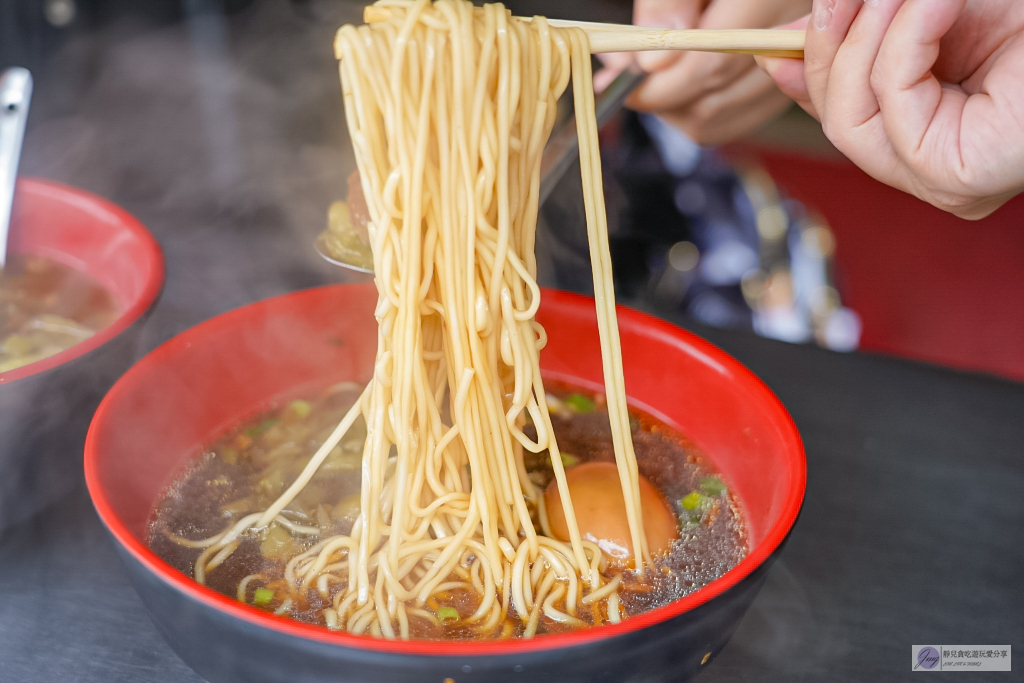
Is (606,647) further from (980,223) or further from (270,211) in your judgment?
(980,223)

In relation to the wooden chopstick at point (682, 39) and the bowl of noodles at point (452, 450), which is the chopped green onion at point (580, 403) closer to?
the bowl of noodles at point (452, 450)

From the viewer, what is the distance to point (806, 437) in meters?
1.56

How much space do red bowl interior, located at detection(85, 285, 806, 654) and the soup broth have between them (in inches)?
14.8

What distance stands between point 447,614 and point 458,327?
16.4 inches

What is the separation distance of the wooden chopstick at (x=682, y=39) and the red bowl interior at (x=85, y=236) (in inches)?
30.2

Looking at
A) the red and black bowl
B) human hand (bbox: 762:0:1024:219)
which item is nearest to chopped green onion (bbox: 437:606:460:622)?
the red and black bowl

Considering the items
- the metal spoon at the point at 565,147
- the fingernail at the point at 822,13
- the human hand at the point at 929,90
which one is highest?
the fingernail at the point at 822,13

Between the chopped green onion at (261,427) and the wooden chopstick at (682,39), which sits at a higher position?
the wooden chopstick at (682,39)

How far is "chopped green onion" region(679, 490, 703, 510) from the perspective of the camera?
1287mm

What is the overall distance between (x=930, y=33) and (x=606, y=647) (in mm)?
890

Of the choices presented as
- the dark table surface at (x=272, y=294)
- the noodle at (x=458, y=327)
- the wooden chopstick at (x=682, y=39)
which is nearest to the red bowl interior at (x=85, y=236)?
the dark table surface at (x=272, y=294)

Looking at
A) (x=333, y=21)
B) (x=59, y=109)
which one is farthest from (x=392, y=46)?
(x=59, y=109)

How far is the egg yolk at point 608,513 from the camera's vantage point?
121cm

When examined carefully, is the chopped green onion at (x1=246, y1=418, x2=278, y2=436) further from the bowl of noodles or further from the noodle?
the noodle
